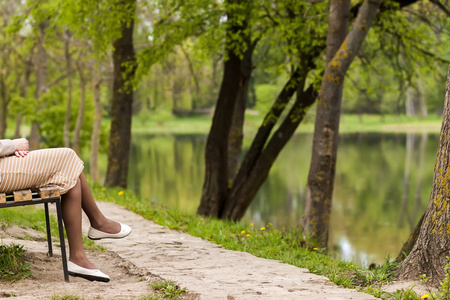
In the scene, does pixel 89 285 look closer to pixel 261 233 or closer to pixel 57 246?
pixel 57 246

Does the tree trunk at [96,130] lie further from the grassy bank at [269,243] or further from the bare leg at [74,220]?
the bare leg at [74,220]

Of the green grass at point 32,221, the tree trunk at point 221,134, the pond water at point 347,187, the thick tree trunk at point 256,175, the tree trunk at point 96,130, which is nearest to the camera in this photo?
the green grass at point 32,221

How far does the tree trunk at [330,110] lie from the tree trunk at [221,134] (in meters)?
2.44

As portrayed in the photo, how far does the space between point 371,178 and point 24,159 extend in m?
24.5

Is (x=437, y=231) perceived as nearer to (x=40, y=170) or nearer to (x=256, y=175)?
(x=40, y=170)

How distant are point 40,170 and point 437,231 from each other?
2.64 metres

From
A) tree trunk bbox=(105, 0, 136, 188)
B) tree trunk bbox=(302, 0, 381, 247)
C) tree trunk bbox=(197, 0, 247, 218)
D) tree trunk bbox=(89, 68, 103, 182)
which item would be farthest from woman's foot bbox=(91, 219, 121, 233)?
tree trunk bbox=(89, 68, 103, 182)

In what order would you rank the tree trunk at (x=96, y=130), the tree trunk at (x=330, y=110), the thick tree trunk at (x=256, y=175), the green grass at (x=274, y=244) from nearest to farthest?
the green grass at (x=274, y=244) < the tree trunk at (x=330, y=110) < the thick tree trunk at (x=256, y=175) < the tree trunk at (x=96, y=130)

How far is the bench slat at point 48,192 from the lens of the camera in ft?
12.6

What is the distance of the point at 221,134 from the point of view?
1063cm

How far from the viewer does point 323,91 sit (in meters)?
7.90

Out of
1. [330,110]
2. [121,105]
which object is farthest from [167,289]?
[121,105]

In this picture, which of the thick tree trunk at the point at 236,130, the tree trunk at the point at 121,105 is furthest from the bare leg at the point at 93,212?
the tree trunk at the point at 121,105

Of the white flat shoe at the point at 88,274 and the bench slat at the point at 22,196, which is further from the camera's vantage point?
the white flat shoe at the point at 88,274
